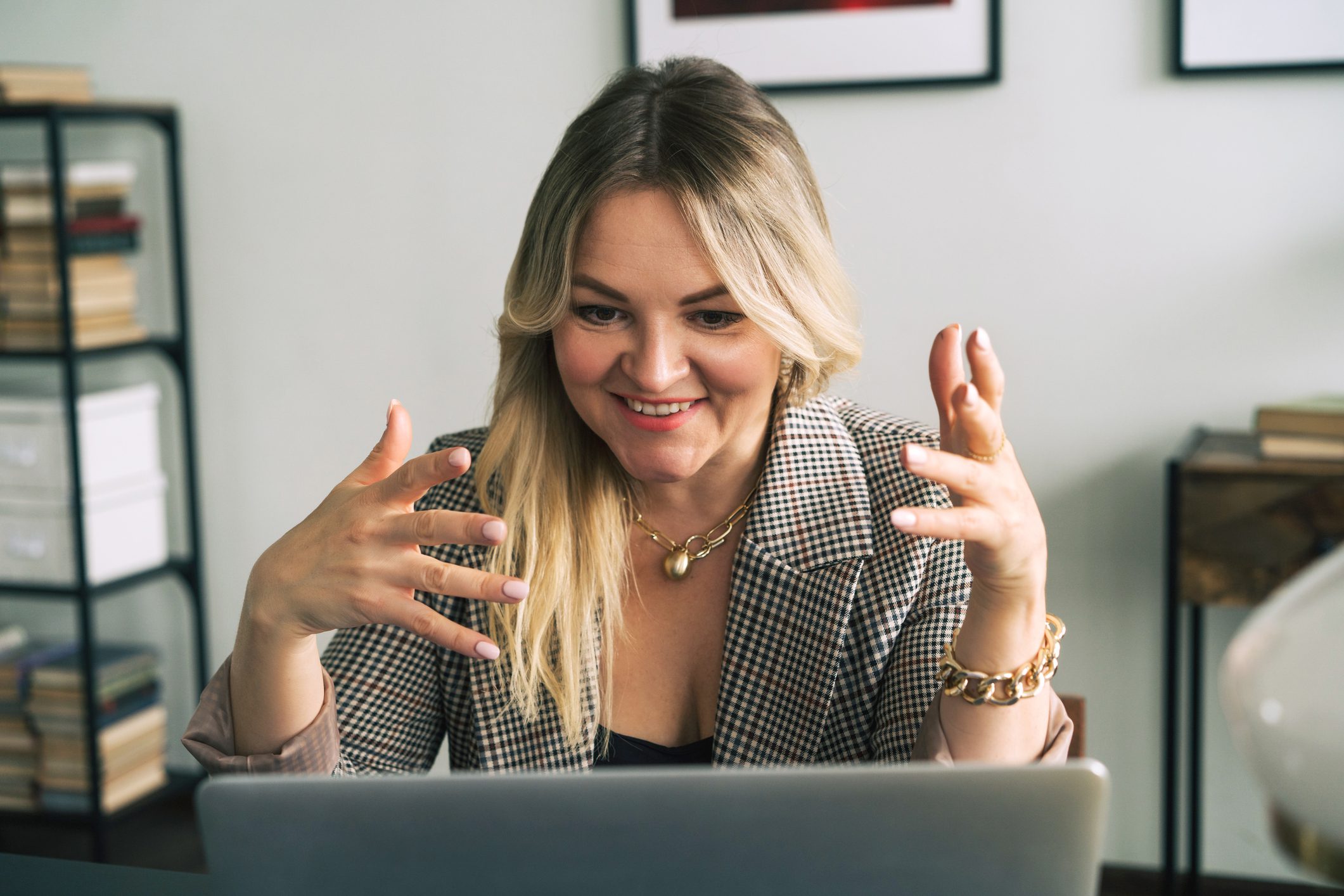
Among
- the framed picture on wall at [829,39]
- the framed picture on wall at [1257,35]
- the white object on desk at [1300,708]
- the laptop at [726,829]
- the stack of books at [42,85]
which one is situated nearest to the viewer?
the white object on desk at [1300,708]

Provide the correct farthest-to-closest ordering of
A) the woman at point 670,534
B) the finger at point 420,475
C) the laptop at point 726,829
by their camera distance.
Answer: the woman at point 670,534 < the finger at point 420,475 < the laptop at point 726,829

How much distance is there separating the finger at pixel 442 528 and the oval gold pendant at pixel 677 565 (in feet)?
1.67

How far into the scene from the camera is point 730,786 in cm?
56

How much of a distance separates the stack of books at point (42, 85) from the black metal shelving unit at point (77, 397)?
39 mm

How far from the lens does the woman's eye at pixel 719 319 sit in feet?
4.06

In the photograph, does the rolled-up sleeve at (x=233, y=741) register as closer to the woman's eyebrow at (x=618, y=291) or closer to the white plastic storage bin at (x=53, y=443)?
the woman's eyebrow at (x=618, y=291)

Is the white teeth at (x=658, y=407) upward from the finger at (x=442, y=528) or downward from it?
upward

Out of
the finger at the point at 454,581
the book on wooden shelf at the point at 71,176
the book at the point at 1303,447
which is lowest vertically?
the book at the point at 1303,447

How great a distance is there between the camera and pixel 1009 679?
100cm

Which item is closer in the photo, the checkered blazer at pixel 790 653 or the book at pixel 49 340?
the checkered blazer at pixel 790 653

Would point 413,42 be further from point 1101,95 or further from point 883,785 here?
point 883,785

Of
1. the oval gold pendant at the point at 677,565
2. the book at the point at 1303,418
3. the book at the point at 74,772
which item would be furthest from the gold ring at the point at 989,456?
the book at the point at 74,772

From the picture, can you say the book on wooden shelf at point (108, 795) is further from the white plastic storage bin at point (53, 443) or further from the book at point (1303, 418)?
the book at point (1303, 418)

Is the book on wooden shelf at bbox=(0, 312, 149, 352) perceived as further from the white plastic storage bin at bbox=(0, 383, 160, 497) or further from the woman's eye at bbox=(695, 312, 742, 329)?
the woman's eye at bbox=(695, 312, 742, 329)
